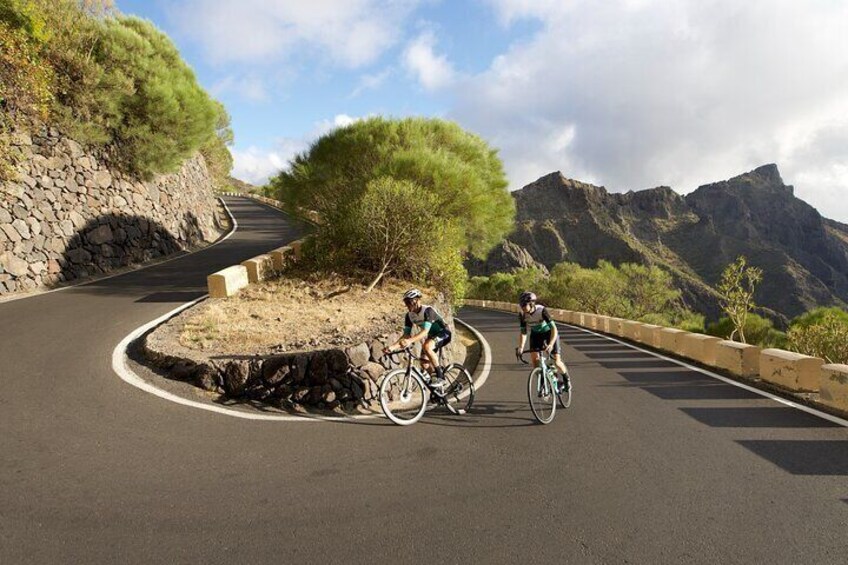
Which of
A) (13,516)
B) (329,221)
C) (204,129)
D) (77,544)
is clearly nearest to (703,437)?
(77,544)

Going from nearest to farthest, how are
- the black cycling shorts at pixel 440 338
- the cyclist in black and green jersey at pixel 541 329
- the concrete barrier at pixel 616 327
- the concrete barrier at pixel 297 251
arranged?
the black cycling shorts at pixel 440 338, the cyclist in black and green jersey at pixel 541 329, the concrete barrier at pixel 297 251, the concrete barrier at pixel 616 327

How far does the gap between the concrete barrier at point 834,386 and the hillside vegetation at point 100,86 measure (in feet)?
71.7

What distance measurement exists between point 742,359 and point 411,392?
25.5ft

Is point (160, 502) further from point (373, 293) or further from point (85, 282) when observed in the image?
point (85, 282)

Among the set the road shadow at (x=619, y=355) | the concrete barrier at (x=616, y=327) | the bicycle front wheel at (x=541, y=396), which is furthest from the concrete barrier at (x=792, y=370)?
the concrete barrier at (x=616, y=327)

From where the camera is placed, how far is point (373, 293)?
14.2 m

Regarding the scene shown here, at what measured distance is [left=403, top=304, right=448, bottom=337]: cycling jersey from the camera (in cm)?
703

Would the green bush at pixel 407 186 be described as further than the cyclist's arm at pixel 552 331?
Yes

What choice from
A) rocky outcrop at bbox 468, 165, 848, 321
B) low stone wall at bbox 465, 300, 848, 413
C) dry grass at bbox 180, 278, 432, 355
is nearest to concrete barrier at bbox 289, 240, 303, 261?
dry grass at bbox 180, 278, 432, 355

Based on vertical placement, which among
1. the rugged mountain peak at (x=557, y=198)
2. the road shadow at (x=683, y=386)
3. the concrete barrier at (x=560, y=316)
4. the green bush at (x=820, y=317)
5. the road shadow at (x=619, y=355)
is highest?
the rugged mountain peak at (x=557, y=198)

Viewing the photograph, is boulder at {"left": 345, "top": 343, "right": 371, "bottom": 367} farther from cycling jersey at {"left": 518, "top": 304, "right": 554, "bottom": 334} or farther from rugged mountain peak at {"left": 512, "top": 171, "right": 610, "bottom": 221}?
rugged mountain peak at {"left": 512, "top": 171, "right": 610, "bottom": 221}

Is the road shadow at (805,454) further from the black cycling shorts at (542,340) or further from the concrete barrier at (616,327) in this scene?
the concrete barrier at (616,327)

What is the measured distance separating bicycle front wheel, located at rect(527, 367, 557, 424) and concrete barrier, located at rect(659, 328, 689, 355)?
334 inches

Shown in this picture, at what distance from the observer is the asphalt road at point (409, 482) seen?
11.6 ft
